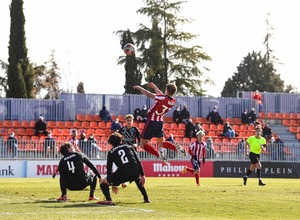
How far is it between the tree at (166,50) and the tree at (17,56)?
13396 mm

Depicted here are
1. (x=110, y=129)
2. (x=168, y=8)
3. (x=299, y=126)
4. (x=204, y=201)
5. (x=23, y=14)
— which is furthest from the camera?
(x=168, y=8)

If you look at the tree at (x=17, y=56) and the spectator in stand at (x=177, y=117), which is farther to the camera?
the tree at (x=17, y=56)

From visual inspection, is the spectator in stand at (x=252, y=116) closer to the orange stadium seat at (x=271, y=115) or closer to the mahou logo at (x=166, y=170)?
the orange stadium seat at (x=271, y=115)

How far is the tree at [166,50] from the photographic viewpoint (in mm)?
70875

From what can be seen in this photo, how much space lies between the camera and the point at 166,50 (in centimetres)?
7206

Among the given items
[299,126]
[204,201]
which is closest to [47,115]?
[299,126]

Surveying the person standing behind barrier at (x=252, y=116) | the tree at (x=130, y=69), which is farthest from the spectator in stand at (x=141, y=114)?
the tree at (x=130, y=69)

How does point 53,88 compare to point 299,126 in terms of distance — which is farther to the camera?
point 53,88

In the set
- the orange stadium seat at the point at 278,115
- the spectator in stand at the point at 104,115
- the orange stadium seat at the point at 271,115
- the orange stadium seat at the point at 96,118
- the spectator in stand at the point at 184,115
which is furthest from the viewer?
the orange stadium seat at the point at 278,115

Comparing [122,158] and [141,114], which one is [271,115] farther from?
[122,158]

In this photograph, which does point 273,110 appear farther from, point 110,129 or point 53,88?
point 53,88

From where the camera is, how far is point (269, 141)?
47750mm

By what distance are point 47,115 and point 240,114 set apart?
13.4 m

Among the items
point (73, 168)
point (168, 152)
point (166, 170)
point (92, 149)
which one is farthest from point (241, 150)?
point (73, 168)
